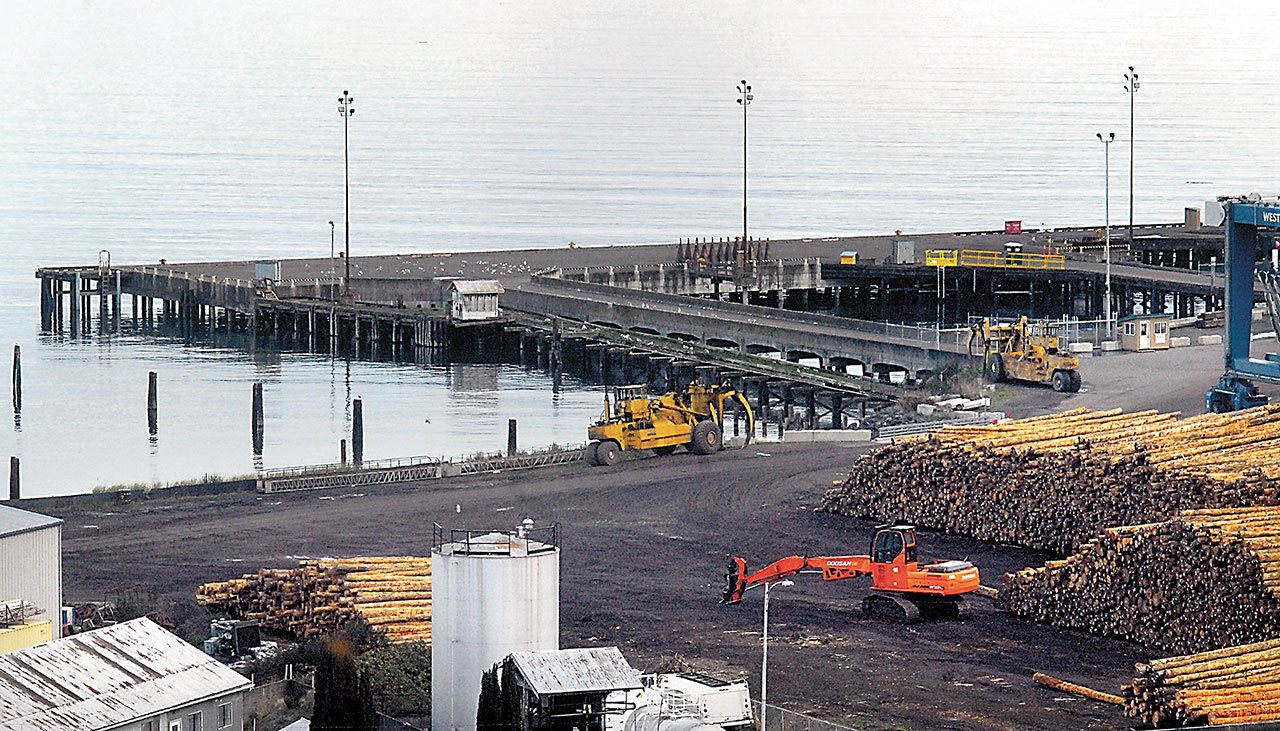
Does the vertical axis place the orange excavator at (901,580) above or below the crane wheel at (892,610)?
above

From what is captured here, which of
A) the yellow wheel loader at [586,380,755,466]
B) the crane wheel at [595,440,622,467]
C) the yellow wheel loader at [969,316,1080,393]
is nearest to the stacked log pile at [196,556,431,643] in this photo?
the crane wheel at [595,440,622,467]

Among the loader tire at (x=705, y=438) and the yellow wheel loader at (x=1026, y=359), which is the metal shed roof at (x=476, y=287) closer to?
the yellow wheel loader at (x=1026, y=359)

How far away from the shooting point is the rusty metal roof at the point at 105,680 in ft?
96.2

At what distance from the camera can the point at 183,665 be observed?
31547 millimetres

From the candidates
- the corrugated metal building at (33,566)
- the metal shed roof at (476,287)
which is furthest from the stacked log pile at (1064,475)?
the metal shed roof at (476,287)

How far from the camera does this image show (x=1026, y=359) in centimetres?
6362

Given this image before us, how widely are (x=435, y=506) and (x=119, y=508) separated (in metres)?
6.47

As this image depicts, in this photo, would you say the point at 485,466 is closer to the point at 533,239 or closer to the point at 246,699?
the point at 246,699

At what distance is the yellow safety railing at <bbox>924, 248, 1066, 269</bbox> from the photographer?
9794 centimetres

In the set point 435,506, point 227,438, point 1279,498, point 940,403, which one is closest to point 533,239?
point 227,438

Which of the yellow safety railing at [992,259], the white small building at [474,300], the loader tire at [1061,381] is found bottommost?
the loader tire at [1061,381]

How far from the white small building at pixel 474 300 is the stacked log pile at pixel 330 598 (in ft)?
152

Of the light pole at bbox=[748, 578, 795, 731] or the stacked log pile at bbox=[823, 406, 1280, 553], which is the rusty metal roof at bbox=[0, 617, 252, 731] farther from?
the stacked log pile at bbox=[823, 406, 1280, 553]

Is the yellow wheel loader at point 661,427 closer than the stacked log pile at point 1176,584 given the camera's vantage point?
No
